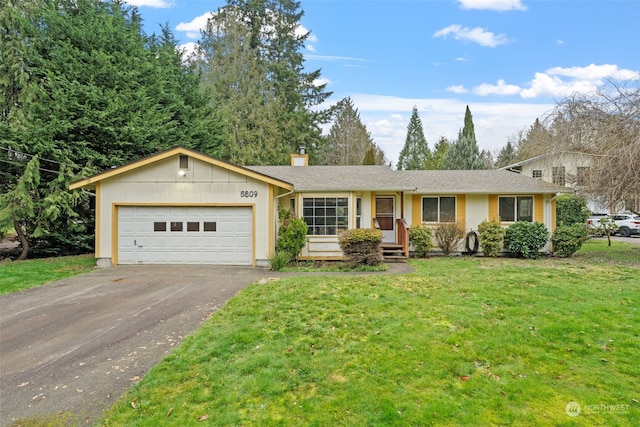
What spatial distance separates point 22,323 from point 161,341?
2836 millimetres

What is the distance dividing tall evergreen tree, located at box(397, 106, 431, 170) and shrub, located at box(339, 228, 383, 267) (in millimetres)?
32294

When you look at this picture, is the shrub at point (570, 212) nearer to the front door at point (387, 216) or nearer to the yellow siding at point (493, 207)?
the yellow siding at point (493, 207)

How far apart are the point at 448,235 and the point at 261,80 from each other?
75.3ft

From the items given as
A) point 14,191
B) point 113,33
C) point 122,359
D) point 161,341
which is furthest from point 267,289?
point 113,33

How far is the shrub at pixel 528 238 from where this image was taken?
12430 millimetres

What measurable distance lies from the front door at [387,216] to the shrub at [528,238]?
4323mm

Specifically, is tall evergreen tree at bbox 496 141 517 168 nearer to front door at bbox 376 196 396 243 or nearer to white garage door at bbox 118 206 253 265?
front door at bbox 376 196 396 243

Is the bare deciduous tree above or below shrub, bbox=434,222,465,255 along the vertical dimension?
above

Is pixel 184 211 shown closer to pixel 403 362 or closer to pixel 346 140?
pixel 403 362

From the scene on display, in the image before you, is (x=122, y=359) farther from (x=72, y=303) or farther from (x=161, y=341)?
Result: (x=72, y=303)

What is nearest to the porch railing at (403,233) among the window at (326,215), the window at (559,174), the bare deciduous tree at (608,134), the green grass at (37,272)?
the window at (326,215)

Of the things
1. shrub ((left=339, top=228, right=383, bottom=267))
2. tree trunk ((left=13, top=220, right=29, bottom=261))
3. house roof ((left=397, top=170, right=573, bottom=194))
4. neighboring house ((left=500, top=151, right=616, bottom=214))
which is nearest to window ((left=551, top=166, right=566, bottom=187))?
neighboring house ((left=500, top=151, right=616, bottom=214))

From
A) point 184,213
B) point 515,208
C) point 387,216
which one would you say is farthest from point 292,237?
point 515,208

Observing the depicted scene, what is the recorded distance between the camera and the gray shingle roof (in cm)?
1205
